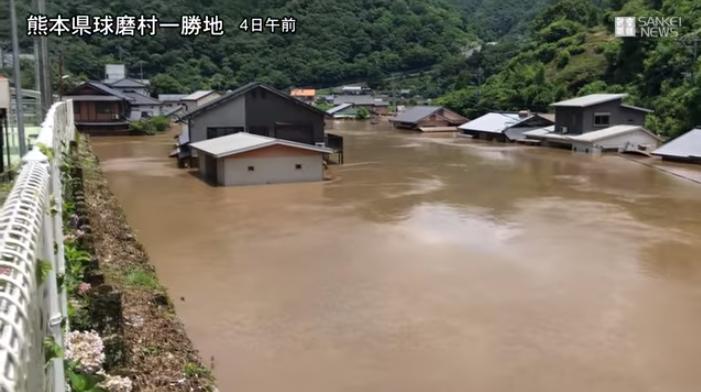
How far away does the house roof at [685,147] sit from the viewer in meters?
25.4

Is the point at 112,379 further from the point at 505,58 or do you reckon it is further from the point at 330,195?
the point at 505,58

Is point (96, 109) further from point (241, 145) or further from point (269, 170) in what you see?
point (269, 170)

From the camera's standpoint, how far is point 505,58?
72.9 meters

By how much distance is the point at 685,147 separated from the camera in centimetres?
2589

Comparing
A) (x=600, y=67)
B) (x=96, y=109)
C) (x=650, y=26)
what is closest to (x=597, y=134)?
(x=650, y=26)

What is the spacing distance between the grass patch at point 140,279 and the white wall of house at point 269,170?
11.6m

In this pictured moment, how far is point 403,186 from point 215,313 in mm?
12281

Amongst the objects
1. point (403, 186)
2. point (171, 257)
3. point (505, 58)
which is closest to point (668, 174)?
point (403, 186)

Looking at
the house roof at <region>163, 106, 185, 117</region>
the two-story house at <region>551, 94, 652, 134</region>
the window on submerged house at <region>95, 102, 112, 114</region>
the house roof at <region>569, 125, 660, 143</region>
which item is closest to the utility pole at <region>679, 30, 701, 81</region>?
the two-story house at <region>551, 94, 652, 134</region>

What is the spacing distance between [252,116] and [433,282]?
52.1 feet

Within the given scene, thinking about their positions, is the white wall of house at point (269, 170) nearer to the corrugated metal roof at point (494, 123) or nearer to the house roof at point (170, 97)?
the corrugated metal roof at point (494, 123)

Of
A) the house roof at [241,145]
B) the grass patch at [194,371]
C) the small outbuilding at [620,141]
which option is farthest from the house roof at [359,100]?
the grass patch at [194,371]

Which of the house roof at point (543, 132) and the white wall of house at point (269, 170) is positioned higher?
the house roof at point (543, 132)

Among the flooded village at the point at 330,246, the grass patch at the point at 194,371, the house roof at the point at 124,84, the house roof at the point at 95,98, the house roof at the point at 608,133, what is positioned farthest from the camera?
the house roof at the point at 124,84
